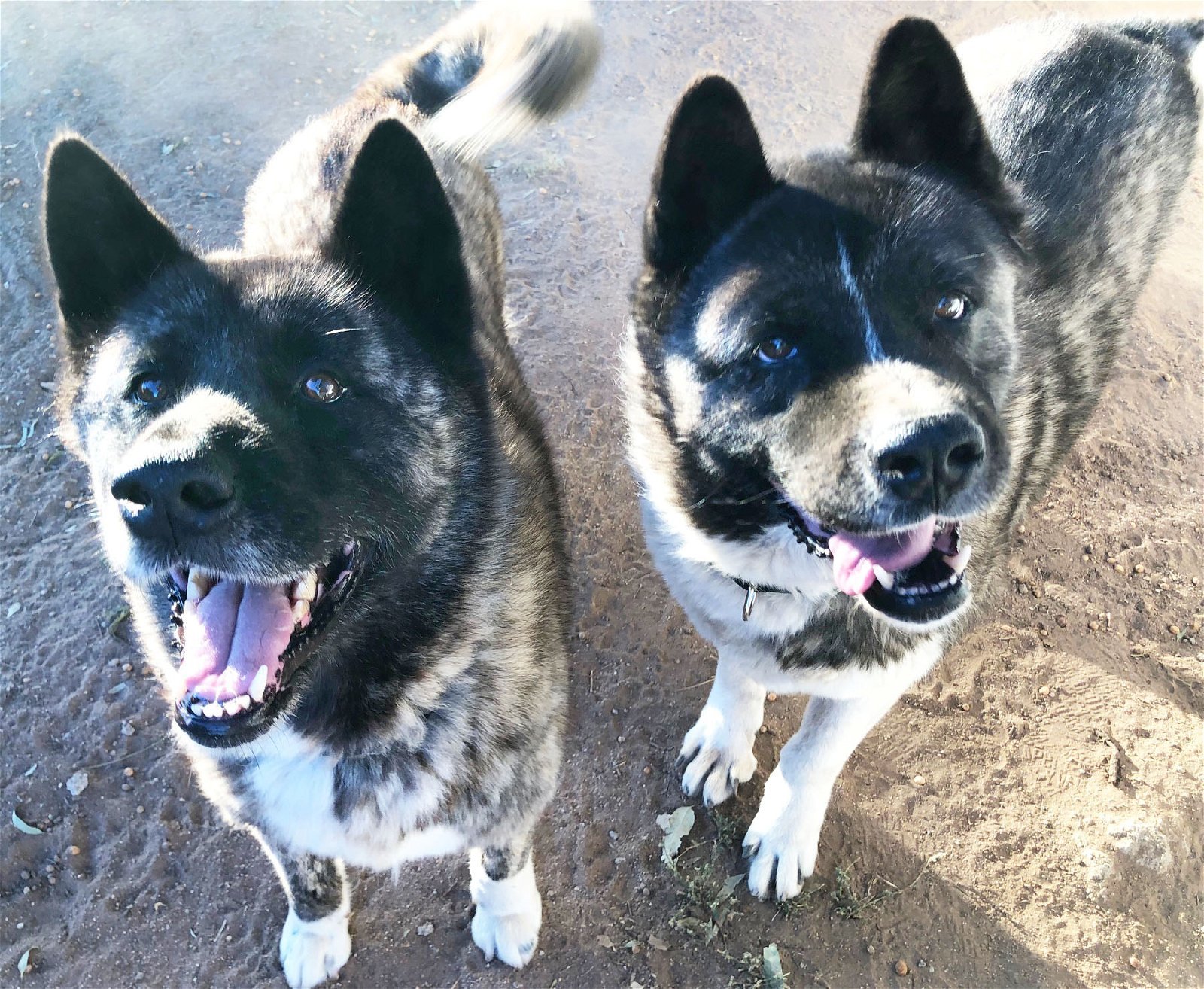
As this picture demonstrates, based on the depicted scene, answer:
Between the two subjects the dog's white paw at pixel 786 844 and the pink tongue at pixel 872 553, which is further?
the dog's white paw at pixel 786 844

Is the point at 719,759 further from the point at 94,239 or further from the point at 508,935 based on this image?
the point at 94,239

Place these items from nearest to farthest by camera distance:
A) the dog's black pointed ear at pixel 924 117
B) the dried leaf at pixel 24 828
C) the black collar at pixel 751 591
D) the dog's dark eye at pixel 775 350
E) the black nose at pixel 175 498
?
1. the black nose at pixel 175 498
2. the dog's dark eye at pixel 775 350
3. the dog's black pointed ear at pixel 924 117
4. the black collar at pixel 751 591
5. the dried leaf at pixel 24 828

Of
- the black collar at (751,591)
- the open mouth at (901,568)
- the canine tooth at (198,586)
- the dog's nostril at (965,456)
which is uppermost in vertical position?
the dog's nostril at (965,456)

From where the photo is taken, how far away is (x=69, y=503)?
11.2ft

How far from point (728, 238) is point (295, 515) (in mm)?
1224

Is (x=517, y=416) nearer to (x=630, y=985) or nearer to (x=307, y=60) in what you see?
(x=630, y=985)

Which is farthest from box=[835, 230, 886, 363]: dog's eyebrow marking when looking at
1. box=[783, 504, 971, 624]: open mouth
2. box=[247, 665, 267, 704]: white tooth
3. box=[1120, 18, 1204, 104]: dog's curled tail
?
box=[1120, 18, 1204, 104]: dog's curled tail

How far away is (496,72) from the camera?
3.07 meters

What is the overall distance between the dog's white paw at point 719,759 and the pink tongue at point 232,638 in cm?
164

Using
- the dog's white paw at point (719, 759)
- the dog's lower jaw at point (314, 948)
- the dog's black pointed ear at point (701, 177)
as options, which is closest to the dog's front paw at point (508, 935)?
the dog's lower jaw at point (314, 948)

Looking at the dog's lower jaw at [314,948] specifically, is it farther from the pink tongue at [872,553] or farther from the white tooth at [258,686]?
the pink tongue at [872,553]

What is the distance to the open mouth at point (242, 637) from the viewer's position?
1632 mm

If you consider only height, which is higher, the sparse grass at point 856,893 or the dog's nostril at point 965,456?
the dog's nostril at point 965,456

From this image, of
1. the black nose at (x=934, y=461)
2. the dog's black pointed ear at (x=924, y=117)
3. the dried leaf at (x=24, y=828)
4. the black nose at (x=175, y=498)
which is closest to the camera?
the black nose at (x=175, y=498)
